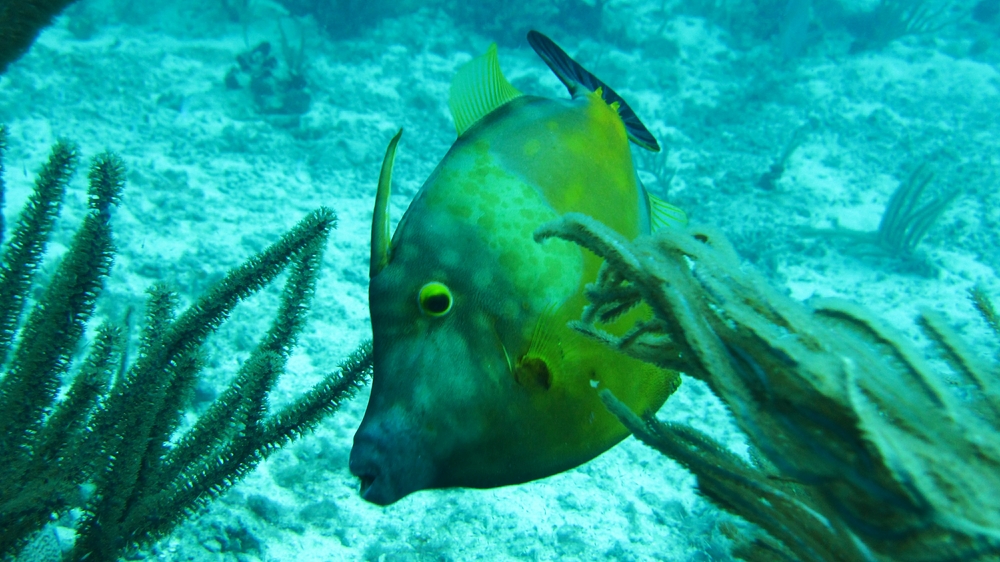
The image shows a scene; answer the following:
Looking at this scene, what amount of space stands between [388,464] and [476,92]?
1.01 m

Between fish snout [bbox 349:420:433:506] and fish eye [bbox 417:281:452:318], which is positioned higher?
fish eye [bbox 417:281:452:318]

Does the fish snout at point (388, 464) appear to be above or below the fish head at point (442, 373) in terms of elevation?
below

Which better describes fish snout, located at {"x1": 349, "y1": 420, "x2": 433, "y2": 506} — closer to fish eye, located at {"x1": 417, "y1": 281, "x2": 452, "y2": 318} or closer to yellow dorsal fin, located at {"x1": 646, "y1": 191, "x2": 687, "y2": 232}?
fish eye, located at {"x1": 417, "y1": 281, "x2": 452, "y2": 318}

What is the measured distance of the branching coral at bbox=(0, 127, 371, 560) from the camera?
169 cm

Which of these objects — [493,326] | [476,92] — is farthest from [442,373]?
[476,92]

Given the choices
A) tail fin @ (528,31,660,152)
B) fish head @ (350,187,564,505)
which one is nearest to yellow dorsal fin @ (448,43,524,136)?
tail fin @ (528,31,660,152)

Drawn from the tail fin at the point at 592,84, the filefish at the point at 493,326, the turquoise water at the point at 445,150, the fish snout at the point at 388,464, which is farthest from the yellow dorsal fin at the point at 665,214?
the fish snout at the point at 388,464

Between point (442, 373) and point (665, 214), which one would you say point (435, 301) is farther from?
point (665, 214)

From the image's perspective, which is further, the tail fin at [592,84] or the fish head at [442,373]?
the tail fin at [592,84]

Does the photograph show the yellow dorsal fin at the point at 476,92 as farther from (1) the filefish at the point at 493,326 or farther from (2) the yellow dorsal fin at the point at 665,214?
(2) the yellow dorsal fin at the point at 665,214

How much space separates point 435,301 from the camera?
3.45 feet

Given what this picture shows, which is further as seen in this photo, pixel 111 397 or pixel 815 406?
pixel 111 397

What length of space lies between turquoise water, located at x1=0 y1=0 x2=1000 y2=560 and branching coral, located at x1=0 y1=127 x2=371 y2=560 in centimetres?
66

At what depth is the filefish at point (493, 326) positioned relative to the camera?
100cm
